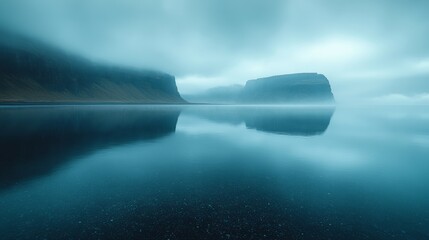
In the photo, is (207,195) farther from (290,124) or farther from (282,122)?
(282,122)

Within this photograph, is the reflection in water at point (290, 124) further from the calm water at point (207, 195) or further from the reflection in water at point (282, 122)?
the calm water at point (207, 195)

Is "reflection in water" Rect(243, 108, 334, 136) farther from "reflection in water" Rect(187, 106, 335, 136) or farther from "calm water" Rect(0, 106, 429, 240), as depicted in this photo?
"calm water" Rect(0, 106, 429, 240)

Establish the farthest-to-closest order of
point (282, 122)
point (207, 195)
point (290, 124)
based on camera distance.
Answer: point (282, 122) → point (290, 124) → point (207, 195)

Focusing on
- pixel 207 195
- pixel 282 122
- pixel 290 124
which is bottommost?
pixel 282 122

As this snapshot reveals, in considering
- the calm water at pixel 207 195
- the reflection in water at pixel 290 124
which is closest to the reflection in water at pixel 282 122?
the reflection in water at pixel 290 124

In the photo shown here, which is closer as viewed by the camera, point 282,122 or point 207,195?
point 207,195

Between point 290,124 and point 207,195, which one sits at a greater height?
point 207,195

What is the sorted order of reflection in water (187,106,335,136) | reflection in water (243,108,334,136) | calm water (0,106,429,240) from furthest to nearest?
reflection in water (187,106,335,136) → reflection in water (243,108,334,136) → calm water (0,106,429,240)

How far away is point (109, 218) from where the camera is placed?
1140 cm

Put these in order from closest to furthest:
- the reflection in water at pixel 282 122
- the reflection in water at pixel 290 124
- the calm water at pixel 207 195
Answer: the calm water at pixel 207 195 < the reflection in water at pixel 290 124 < the reflection in water at pixel 282 122

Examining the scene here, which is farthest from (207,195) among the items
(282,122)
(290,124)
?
(282,122)

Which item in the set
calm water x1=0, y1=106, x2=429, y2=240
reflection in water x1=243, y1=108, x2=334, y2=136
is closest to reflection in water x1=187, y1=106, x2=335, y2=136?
reflection in water x1=243, y1=108, x2=334, y2=136

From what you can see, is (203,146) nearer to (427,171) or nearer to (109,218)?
(109,218)

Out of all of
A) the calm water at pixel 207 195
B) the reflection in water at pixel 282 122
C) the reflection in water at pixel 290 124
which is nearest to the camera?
the calm water at pixel 207 195
